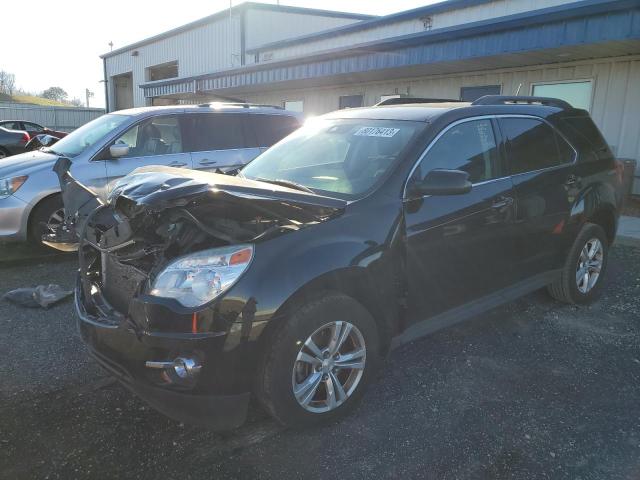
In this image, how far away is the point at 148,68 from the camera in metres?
30.2

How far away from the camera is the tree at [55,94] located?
81.7 meters

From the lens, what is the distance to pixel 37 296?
458 centimetres

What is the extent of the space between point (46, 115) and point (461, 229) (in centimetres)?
3415

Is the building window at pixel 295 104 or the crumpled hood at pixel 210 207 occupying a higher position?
the building window at pixel 295 104

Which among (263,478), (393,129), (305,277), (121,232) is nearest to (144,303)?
(121,232)

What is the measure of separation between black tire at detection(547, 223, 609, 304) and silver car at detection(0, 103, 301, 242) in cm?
429

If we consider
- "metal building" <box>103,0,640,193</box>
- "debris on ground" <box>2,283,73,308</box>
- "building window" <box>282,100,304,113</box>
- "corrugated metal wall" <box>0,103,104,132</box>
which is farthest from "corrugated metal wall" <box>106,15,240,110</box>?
"debris on ground" <box>2,283,73,308</box>

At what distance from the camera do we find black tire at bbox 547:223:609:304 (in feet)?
14.3

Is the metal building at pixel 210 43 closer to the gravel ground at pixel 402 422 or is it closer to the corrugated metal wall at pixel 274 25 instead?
the corrugated metal wall at pixel 274 25

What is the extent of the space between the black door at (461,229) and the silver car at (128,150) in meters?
3.98

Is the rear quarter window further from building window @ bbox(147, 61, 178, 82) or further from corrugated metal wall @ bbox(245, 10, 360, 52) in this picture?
building window @ bbox(147, 61, 178, 82)

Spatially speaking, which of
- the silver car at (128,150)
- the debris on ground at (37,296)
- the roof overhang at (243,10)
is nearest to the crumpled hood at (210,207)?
the debris on ground at (37,296)

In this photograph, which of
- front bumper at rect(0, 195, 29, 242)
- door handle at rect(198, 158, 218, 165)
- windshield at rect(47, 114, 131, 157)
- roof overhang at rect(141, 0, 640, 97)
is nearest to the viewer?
front bumper at rect(0, 195, 29, 242)

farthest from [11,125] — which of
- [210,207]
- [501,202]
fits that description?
[501,202]
